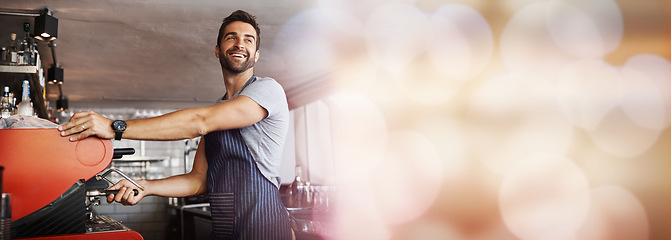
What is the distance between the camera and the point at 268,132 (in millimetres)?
1389

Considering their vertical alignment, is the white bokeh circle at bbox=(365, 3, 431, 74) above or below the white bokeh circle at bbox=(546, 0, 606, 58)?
above

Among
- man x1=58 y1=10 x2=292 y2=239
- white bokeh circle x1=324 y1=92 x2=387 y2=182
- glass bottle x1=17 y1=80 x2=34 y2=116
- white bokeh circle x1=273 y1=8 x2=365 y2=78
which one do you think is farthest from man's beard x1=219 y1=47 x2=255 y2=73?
white bokeh circle x1=324 y1=92 x2=387 y2=182

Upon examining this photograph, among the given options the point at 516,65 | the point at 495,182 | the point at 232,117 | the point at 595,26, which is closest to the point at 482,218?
the point at 495,182

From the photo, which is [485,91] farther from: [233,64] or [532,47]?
[233,64]

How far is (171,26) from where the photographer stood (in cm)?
414

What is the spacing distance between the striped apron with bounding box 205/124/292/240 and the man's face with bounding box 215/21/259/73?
20 centimetres

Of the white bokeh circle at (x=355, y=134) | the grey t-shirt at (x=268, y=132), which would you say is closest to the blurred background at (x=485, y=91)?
the white bokeh circle at (x=355, y=134)

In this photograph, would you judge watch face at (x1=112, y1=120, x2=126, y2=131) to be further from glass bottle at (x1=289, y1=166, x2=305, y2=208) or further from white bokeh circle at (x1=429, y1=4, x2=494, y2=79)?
glass bottle at (x1=289, y1=166, x2=305, y2=208)

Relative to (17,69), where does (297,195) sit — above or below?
below

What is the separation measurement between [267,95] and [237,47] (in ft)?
0.63

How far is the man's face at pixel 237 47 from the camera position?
4.68ft

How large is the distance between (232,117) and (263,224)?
299mm

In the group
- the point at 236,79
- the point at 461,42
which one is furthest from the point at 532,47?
the point at 236,79

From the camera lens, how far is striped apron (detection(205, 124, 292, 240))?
132 centimetres
